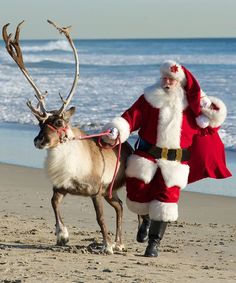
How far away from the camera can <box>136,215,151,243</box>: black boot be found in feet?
26.6

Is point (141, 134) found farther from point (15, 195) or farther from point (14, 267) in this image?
point (15, 195)

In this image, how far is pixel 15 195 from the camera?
10.8m

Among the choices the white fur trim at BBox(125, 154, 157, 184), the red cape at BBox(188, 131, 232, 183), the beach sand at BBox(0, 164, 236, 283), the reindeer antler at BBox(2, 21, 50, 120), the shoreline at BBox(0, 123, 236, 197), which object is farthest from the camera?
the shoreline at BBox(0, 123, 236, 197)

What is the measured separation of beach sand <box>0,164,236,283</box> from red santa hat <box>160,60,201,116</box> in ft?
4.41

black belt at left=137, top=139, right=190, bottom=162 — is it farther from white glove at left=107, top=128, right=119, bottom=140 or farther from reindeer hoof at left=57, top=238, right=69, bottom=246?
reindeer hoof at left=57, top=238, right=69, bottom=246

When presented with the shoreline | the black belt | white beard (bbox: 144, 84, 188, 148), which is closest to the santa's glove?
white beard (bbox: 144, 84, 188, 148)

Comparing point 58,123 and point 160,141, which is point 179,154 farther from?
point 58,123

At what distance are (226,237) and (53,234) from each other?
5.58 feet

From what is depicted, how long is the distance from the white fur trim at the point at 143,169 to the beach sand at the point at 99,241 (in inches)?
27.2

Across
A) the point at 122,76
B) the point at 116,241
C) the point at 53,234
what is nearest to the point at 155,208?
the point at 116,241

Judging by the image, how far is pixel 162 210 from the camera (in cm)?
772

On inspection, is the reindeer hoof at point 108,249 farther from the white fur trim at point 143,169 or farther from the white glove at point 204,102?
the white glove at point 204,102

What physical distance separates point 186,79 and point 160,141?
61 cm

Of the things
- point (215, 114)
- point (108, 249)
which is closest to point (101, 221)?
point (108, 249)
